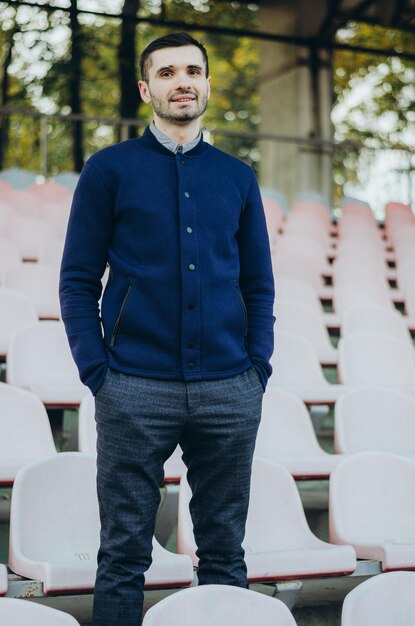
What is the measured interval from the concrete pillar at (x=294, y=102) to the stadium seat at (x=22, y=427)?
8209mm

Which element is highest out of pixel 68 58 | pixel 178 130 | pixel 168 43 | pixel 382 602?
pixel 68 58

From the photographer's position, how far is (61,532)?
2703 mm

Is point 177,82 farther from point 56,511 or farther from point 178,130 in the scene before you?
point 56,511

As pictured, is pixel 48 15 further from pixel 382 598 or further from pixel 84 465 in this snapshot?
pixel 382 598

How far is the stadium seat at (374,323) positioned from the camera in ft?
16.3

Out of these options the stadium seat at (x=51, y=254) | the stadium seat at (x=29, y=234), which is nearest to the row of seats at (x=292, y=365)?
the stadium seat at (x=51, y=254)

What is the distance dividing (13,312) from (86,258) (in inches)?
86.9

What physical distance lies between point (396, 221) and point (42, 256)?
4.23m

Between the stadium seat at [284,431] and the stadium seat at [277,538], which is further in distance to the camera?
the stadium seat at [284,431]

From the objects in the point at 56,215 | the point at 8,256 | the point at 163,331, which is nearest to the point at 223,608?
the point at 163,331

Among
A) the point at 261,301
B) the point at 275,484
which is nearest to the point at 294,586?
the point at 275,484

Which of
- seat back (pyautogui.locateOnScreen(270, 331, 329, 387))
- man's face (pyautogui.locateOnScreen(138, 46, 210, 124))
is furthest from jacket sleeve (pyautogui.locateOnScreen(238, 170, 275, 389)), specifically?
seat back (pyautogui.locateOnScreen(270, 331, 329, 387))

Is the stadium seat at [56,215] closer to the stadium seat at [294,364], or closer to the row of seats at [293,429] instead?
the stadium seat at [294,364]

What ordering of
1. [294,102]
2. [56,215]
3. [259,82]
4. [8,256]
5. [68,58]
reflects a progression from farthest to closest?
[68,58] < [259,82] < [294,102] < [56,215] < [8,256]
